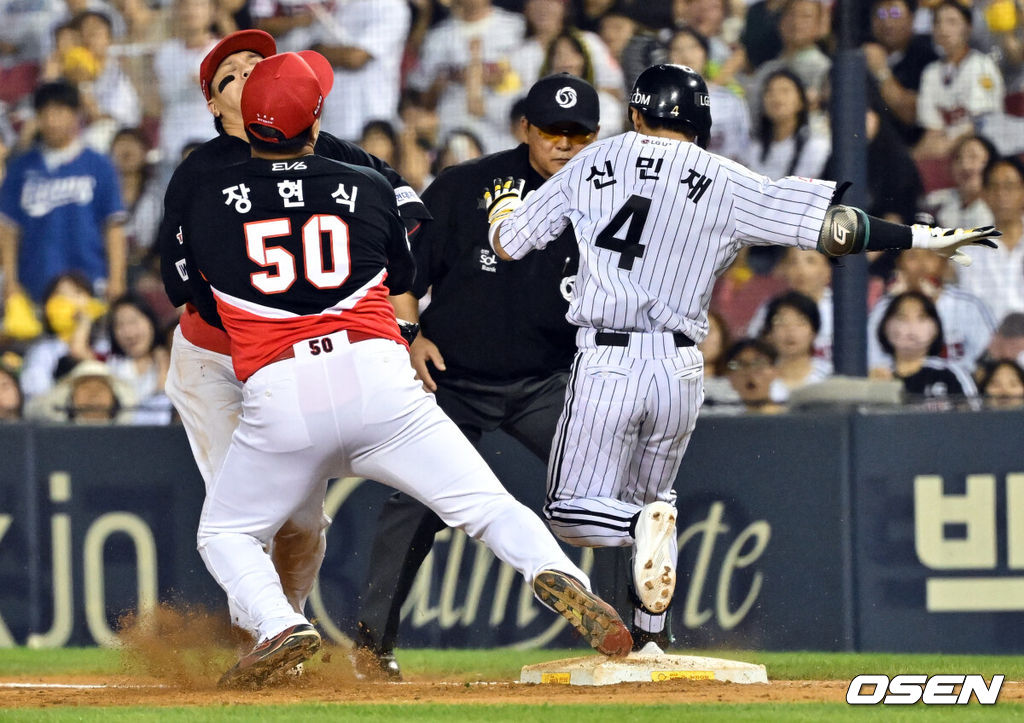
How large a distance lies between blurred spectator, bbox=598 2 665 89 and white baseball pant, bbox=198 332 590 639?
15.8ft

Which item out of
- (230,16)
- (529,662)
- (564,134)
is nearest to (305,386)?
(564,134)

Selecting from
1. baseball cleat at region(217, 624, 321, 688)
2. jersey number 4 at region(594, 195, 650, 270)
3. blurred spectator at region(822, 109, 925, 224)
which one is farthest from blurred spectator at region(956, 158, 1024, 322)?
baseball cleat at region(217, 624, 321, 688)

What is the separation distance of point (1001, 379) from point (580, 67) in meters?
3.03

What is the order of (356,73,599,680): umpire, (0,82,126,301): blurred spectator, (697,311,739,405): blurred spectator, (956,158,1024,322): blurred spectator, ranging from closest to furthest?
1. (356,73,599,680): umpire
2. (956,158,1024,322): blurred spectator
3. (697,311,739,405): blurred spectator
4. (0,82,126,301): blurred spectator

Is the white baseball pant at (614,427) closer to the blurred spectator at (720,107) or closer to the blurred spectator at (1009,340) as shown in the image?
the blurred spectator at (1009,340)

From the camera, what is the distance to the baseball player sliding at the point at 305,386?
15.3ft

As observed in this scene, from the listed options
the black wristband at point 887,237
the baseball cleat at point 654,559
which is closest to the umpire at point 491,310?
the baseball cleat at point 654,559

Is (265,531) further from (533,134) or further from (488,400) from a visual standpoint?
(533,134)

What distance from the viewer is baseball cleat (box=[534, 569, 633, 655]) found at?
4.58 meters

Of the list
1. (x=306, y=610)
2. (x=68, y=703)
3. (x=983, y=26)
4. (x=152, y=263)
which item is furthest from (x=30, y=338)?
(x=983, y=26)

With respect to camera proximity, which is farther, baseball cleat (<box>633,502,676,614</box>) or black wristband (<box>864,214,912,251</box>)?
black wristband (<box>864,214,912,251</box>)

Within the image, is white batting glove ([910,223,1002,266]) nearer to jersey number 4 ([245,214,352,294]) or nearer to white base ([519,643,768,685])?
white base ([519,643,768,685])

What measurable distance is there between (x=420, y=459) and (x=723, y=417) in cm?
306

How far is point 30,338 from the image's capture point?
31.3 feet
